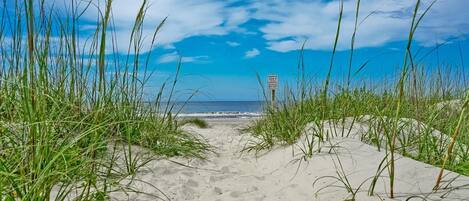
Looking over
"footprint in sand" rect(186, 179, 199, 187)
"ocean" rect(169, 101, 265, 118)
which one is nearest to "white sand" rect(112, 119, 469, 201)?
"footprint in sand" rect(186, 179, 199, 187)

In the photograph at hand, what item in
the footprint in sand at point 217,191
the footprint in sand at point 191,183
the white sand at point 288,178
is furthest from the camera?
the footprint in sand at point 191,183

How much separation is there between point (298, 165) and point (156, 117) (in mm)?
1546

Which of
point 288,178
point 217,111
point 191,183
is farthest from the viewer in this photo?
point 217,111

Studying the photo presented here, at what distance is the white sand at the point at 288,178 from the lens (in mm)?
2447

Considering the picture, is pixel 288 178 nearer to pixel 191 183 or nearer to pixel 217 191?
pixel 217 191

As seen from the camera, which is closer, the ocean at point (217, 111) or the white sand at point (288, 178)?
the white sand at point (288, 178)

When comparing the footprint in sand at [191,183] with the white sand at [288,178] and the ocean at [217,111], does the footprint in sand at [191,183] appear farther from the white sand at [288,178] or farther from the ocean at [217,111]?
the ocean at [217,111]

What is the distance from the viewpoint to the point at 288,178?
3.21 metres

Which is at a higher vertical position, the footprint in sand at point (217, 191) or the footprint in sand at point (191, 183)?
the footprint in sand at point (191, 183)

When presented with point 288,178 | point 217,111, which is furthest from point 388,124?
point 217,111

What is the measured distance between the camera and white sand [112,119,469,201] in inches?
96.3

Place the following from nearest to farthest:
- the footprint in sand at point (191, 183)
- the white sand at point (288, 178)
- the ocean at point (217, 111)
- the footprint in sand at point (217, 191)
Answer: the white sand at point (288, 178)
the footprint in sand at point (217, 191)
the footprint in sand at point (191, 183)
the ocean at point (217, 111)

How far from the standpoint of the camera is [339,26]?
2682 millimetres

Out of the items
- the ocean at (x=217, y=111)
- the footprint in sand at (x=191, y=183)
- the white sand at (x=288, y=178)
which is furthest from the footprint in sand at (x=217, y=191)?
the ocean at (x=217, y=111)
